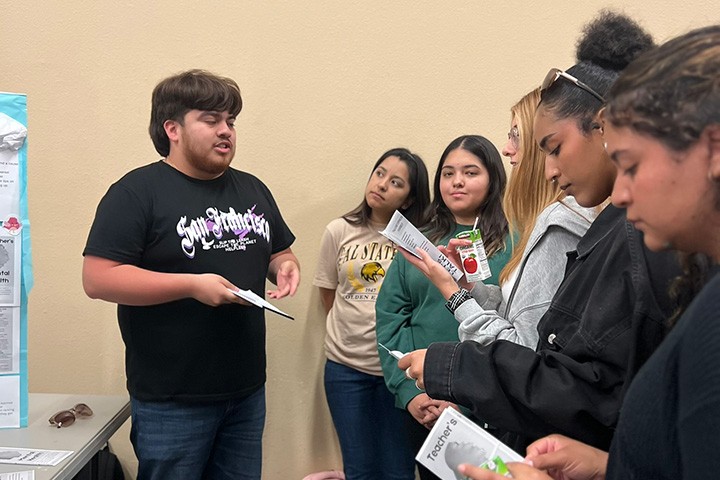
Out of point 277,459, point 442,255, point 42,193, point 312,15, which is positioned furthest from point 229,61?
point 277,459

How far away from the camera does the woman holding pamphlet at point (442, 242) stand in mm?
2057

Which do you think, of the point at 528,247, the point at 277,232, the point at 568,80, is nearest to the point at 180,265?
the point at 277,232

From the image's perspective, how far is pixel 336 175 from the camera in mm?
2604

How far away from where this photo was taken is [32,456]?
1569mm

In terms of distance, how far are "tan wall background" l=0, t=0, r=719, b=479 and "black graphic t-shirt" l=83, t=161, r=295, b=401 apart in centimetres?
74

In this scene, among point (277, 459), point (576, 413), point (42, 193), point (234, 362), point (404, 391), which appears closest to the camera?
point (576, 413)

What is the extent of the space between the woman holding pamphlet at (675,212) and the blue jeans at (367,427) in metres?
1.80

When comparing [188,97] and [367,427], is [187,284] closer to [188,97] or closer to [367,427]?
[188,97]

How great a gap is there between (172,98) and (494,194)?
113cm

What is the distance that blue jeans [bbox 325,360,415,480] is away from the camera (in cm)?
241

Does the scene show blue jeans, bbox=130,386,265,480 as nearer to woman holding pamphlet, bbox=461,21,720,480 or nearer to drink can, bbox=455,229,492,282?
drink can, bbox=455,229,492,282

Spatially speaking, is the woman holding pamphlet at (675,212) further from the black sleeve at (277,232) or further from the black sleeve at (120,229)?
the black sleeve at (277,232)

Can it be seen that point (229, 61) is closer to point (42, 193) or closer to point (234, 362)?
point (42, 193)

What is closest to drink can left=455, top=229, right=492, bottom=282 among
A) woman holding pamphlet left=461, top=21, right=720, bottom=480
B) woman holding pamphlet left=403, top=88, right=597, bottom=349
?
woman holding pamphlet left=403, top=88, right=597, bottom=349
